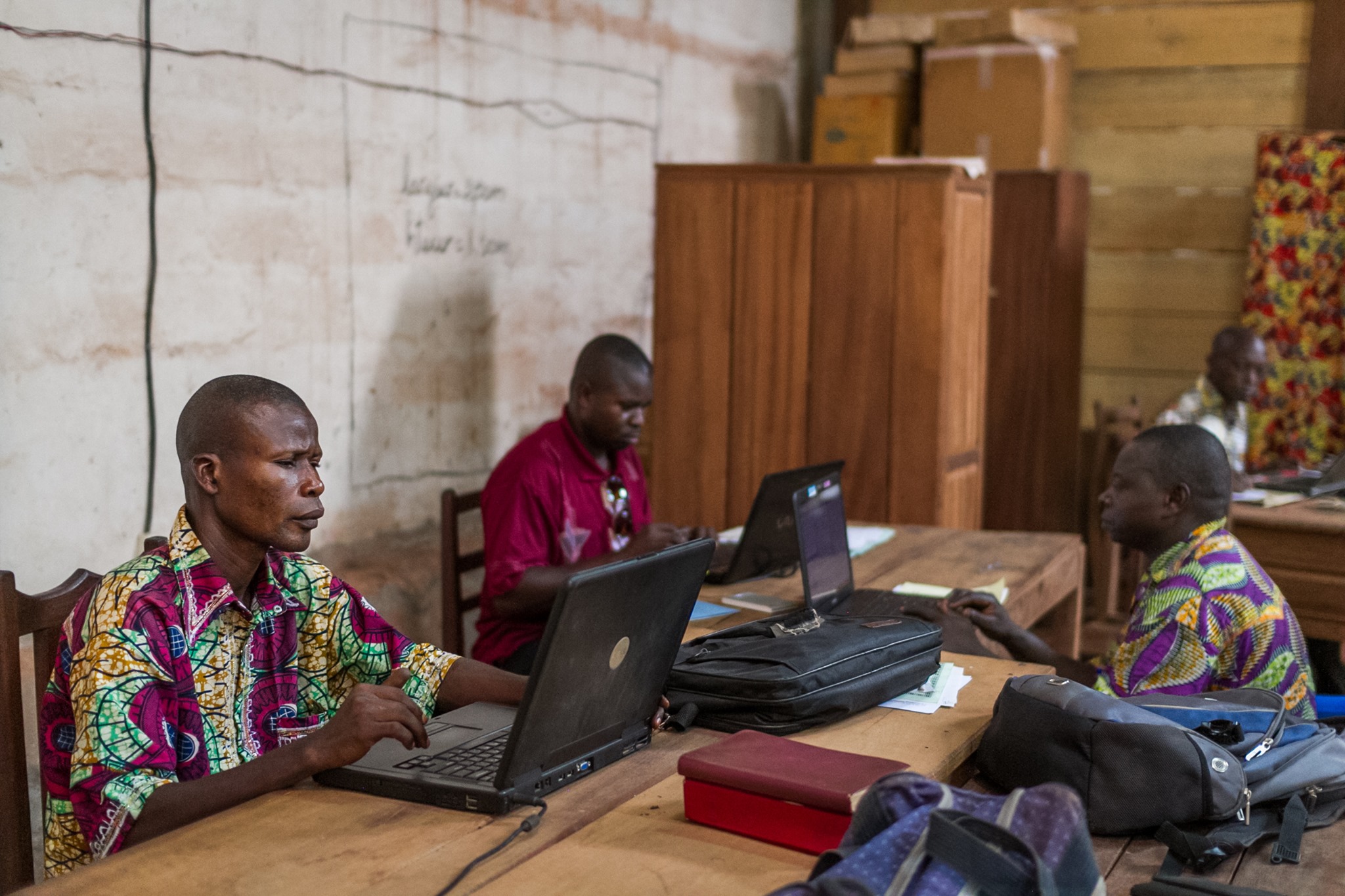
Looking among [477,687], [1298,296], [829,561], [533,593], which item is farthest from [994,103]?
[477,687]

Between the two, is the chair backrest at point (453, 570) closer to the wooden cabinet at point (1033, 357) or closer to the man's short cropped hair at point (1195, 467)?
the man's short cropped hair at point (1195, 467)

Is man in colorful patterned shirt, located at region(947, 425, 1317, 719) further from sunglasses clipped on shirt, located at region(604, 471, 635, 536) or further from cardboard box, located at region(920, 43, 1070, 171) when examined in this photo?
cardboard box, located at region(920, 43, 1070, 171)

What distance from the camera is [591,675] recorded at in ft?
5.62

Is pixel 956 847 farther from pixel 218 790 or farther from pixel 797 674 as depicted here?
pixel 218 790

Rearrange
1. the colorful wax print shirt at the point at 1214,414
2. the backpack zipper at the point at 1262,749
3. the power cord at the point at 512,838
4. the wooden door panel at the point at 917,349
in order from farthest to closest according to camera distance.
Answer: the colorful wax print shirt at the point at 1214,414 < the wooden door panel at the point at 917,349 < the backpack zipper at the point at 1262,749 < the power cord at the point at 512,838

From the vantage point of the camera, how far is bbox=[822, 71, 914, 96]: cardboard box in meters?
5.51

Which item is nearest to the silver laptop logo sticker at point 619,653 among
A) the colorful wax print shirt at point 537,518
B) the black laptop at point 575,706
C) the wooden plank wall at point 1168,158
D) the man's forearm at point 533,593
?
the black laptop at point 575,706

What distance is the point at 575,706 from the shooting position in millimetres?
1725

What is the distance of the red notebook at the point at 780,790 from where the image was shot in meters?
1.57

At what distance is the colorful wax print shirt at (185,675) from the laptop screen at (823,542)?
0.89 m

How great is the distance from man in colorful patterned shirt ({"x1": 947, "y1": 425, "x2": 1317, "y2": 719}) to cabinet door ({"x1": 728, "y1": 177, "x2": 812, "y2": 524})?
164 centimetres

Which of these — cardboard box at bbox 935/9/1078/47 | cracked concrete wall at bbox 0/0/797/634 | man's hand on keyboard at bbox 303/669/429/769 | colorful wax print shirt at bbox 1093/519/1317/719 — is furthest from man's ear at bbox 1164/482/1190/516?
cardboard box at bbox 935/9/1078/47

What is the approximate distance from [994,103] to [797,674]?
4006mm

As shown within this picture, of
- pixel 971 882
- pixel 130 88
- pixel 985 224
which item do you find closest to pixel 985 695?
pixel 971 882
